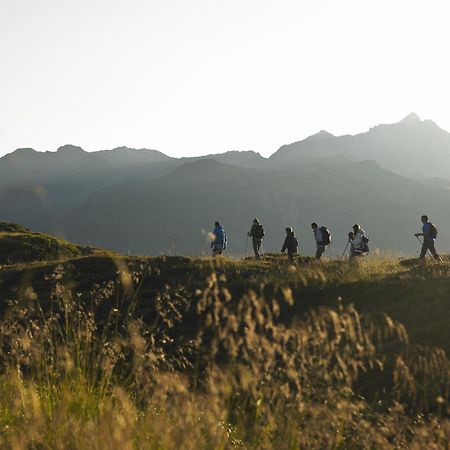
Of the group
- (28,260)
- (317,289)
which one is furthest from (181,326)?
(28,260)

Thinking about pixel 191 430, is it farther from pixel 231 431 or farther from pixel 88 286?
→ pixel 88 286

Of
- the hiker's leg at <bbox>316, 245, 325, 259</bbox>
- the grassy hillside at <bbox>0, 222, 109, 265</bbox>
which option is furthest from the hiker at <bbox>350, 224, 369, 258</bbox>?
the grassy hillside at <bbox>0, 222, 109, 265</bbox>

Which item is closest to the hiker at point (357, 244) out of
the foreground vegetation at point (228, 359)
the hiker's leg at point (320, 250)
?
the foreground vegetation at point (228, 359)

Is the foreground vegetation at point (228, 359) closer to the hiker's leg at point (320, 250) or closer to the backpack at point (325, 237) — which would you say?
the hiker's leg at point (320, 250)

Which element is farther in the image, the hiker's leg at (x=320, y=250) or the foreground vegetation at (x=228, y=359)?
the hiker's leg at (x=320, y=250)

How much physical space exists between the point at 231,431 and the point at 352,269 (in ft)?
45.2

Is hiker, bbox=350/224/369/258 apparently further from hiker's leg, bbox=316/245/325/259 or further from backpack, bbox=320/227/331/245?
hiker's leg, bbox=316/245/325/259

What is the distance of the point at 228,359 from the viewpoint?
9352 mm

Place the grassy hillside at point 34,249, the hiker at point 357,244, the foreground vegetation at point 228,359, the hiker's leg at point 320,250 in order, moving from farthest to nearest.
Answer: the grassy hillside at point 34,249 < the hiker's leg at point 320,250 < the hiker at point 357,244 < the foreground vegetation at point 228,359

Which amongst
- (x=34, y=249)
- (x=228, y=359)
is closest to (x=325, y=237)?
(x=34, y=249)

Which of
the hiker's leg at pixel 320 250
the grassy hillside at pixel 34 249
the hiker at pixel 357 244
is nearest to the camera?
the hiker at pixel 357 244

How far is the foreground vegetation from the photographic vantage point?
172 inches

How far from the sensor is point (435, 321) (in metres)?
13.3

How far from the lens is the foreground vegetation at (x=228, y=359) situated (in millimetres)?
4367
